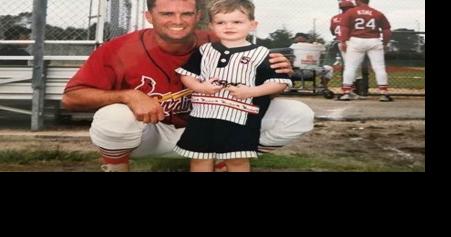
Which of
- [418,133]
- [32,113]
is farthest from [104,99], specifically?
[418,133]

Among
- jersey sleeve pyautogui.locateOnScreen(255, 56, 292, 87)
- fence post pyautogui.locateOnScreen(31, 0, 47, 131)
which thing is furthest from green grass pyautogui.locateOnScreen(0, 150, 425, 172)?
jersey sleeve pyautogui.locateOnScreen(255, 56, 292, 87)

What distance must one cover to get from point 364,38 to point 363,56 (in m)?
0.12

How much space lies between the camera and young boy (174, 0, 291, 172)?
2855 millimetres

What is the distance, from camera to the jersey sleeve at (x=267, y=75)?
2.88 m

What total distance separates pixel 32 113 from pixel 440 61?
2.61 m

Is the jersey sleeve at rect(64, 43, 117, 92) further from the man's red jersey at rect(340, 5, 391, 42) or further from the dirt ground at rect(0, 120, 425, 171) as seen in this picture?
the man's red jersey at rect(340, 5, 391, 42)

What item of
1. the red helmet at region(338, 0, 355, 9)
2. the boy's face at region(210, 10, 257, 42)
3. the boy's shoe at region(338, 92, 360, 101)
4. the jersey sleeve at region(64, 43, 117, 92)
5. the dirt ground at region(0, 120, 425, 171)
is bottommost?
the dirt ground at region(0, 120, 425, 171)

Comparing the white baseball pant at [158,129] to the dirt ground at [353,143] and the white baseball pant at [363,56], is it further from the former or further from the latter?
the white baseball pant at [363,56]

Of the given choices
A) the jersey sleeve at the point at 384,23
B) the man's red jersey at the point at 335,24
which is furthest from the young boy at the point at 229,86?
the jersey sleeve at the point at 384,23

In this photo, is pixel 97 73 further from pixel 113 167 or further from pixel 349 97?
pixel 349 97

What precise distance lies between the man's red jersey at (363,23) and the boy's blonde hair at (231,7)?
1.90 feet

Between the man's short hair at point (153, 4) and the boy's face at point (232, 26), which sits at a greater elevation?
the man's short hair at point (153, 4)

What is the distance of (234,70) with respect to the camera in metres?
2.85
